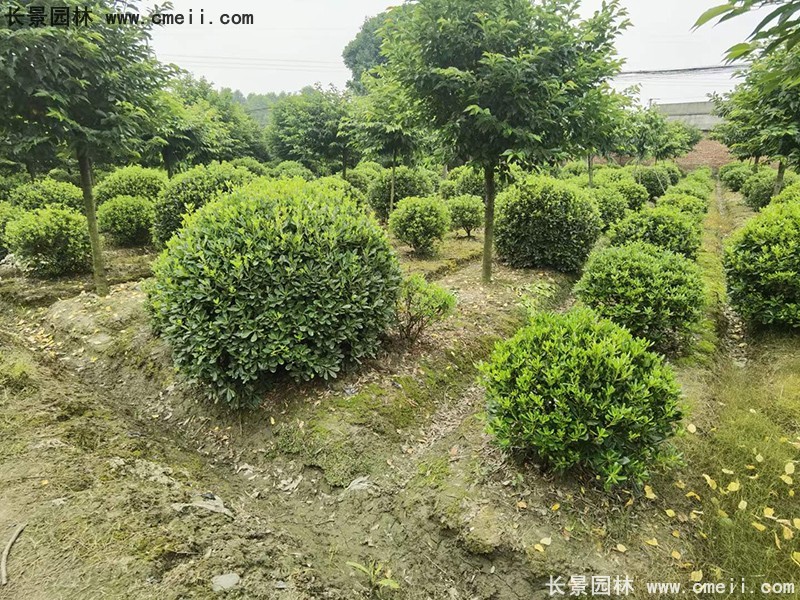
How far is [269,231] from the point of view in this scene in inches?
140

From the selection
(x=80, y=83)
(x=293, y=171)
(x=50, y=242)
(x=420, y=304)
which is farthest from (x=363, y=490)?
(x=293, y=171)

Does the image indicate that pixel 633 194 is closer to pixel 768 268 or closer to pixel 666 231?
pixel 666 231

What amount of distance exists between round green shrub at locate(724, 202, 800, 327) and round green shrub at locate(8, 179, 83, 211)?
1074 cm

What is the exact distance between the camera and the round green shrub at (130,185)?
8.97 metres

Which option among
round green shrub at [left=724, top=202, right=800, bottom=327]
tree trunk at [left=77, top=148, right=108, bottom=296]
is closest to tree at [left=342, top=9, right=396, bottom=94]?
tree trunk at [left=77, top=148, right=108, bottom=296]

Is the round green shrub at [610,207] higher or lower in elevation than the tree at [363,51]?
lower

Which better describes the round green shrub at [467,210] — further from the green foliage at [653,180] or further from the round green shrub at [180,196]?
the green foliage at [653,180]

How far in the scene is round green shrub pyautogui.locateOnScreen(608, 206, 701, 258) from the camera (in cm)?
592

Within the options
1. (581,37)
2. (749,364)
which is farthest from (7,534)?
(581,37)

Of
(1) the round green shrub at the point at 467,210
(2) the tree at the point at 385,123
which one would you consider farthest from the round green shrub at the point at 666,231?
(1) the round green shrub at the point at 467,210

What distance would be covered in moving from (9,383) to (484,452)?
13.5ft

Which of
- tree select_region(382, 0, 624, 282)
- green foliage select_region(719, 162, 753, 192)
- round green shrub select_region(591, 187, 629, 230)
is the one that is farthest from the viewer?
green foliage select_region(719, 162, 753, 192)

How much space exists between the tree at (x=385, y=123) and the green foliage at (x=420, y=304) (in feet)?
8.85

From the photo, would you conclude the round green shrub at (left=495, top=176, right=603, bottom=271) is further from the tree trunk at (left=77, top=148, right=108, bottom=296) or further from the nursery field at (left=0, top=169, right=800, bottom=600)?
the tree trunk at (left=77, top=148, right=108, bottom=296)
